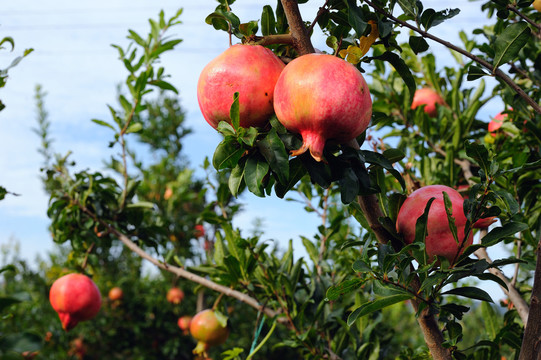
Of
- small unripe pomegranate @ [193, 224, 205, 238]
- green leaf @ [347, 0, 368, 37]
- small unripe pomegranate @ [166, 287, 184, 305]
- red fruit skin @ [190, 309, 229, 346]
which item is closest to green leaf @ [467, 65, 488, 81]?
green leaf @ [347, 0, 368, 37]

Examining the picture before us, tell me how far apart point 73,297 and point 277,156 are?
147cm

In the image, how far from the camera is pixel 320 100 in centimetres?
67

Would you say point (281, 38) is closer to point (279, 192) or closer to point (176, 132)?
point (279, 192)

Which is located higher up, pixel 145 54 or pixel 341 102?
pixel 145 54

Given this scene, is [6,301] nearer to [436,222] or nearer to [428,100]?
[436,222]

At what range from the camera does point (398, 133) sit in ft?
6.08

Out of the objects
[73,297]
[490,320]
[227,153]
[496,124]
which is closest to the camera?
[227,153]

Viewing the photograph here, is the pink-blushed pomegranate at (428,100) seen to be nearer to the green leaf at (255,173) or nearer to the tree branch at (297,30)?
the tree branch at (297,30)

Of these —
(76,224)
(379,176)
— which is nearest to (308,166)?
(379,176)

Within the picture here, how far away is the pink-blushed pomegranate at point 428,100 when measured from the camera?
191 cm

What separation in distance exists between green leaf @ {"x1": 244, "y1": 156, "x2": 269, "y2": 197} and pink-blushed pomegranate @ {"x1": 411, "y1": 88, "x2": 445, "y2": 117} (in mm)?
1329

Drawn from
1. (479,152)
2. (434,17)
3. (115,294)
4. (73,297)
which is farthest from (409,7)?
(115,294)

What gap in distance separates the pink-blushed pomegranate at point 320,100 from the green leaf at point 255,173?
8cm

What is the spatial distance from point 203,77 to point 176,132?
4.37 meters
